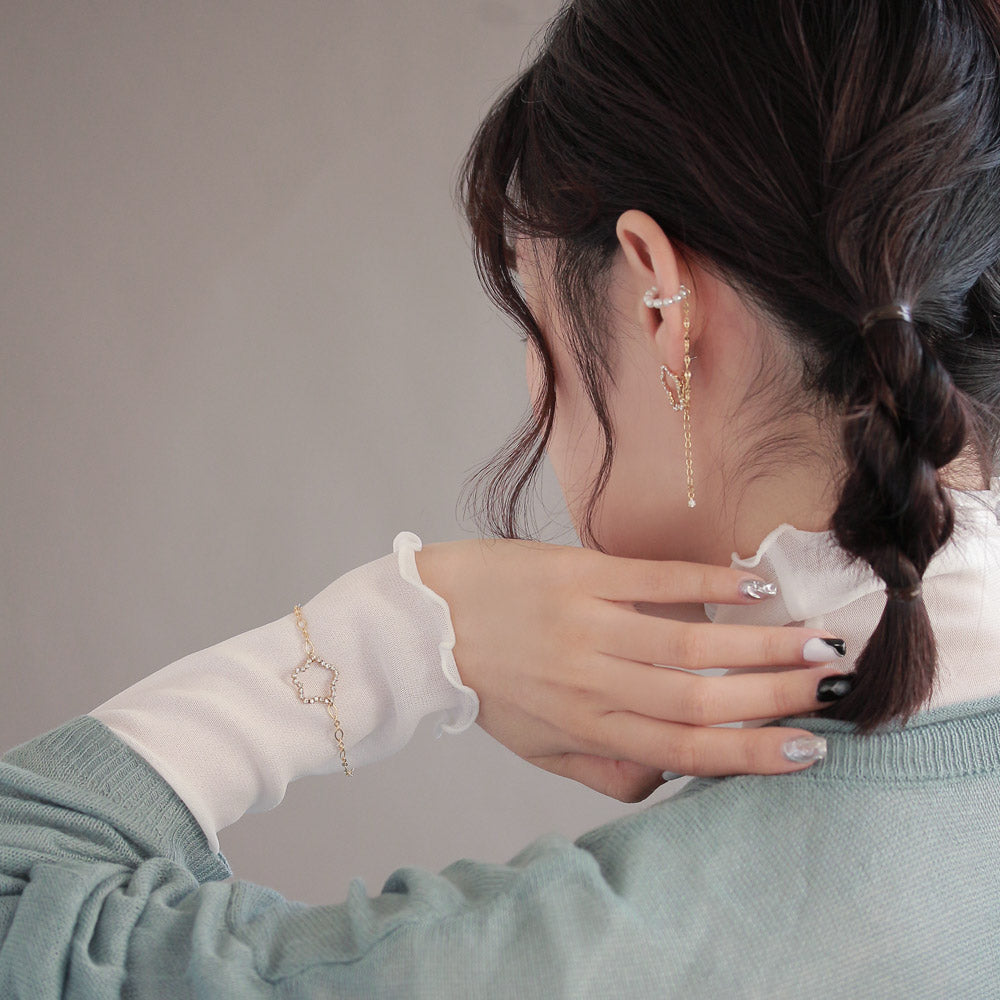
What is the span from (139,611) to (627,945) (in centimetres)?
163

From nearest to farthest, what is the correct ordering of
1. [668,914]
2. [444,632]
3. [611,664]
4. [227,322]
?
[668,914]
[611,664]
[444,632]
[227,322]

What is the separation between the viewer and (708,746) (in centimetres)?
67

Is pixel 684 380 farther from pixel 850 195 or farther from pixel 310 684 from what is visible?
pixel 310 684

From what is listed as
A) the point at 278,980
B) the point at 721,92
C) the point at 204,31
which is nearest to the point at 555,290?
the point at 721,92

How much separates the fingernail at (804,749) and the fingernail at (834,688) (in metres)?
0.03

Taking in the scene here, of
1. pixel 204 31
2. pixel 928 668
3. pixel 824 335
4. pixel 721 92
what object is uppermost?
pixel 204 31

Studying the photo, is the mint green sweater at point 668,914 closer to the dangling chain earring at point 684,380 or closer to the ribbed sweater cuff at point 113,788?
the ribbed sweater cuff at point 113,788

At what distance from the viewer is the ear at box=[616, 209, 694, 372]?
2.21ft

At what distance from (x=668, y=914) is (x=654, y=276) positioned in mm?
399

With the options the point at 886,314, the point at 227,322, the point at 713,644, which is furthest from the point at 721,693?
the point at 227,322

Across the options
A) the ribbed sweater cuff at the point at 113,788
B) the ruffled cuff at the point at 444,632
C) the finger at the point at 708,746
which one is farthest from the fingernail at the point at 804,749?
the ribbed sweater cuff at the point at 113,788

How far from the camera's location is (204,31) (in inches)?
75.0

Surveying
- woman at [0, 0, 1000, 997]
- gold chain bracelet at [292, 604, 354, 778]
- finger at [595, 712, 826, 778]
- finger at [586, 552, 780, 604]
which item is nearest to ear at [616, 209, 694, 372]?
woman at [0, 0, 1000, 997]

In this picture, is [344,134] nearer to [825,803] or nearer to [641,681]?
[641,681]
